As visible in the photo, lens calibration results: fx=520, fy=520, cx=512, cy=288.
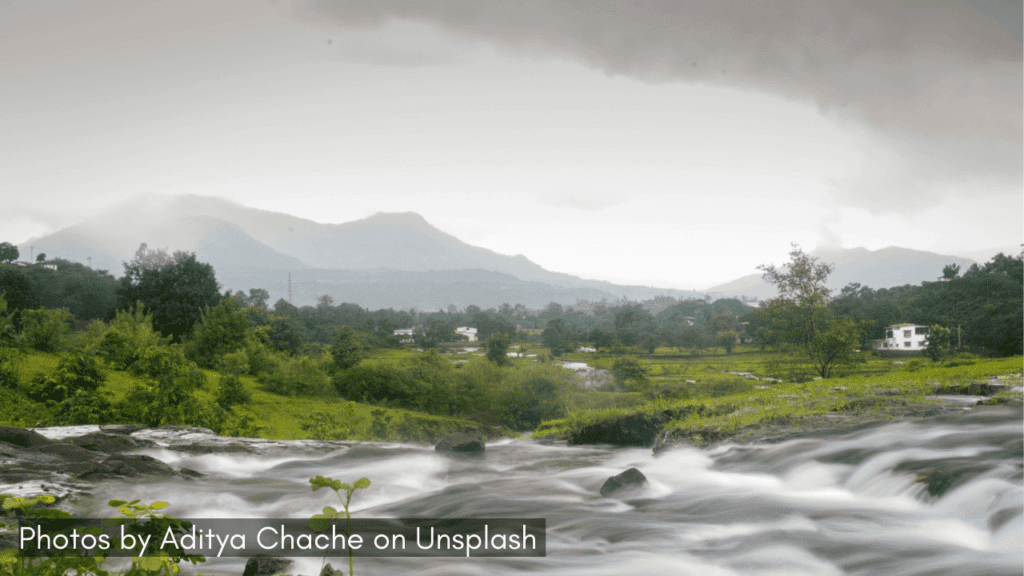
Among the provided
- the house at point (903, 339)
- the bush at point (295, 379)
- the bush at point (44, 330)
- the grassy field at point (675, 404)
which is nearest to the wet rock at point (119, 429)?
the grassy field at point (675, 404)

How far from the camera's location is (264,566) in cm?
299

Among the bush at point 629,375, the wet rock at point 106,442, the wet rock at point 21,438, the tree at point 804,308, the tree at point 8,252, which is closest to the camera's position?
the wet rock at point 21,438

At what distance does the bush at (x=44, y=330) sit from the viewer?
13023 mm

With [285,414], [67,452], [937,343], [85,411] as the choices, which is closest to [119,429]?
[85,411]

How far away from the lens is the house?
26994 millimetres

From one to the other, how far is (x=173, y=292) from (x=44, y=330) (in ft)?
39.6

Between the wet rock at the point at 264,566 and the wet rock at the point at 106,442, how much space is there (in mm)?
6051

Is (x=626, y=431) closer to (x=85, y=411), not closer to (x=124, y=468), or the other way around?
(x=124, y=468)

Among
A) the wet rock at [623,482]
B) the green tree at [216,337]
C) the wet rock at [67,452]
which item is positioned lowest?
the wet rock at [623,482]

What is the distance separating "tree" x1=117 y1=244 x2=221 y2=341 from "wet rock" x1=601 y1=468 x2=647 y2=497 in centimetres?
2207

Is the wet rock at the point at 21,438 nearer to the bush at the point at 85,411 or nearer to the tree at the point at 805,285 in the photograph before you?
the bush at the point at 85,411

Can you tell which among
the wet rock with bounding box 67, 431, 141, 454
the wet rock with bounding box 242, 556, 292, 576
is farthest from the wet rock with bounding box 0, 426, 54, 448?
the wet rock with bounding box 242, 556, 292, 576

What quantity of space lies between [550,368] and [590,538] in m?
17.8

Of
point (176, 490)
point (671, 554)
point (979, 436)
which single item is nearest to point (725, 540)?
point (671, 554)
